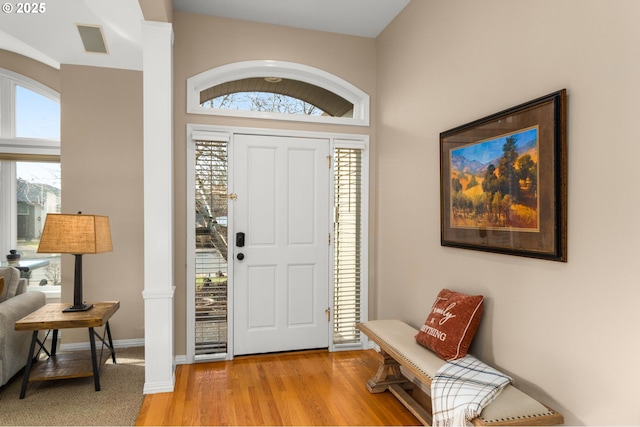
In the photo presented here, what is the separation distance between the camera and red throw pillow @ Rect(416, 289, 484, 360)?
217 centimetres

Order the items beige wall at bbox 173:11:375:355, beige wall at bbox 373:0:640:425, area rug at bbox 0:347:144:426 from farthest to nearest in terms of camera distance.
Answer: beige wall at bbox 173:11:375:355 → area rug at bbox 0:347:144:426 → beige wall at bbox 373:0:640:425

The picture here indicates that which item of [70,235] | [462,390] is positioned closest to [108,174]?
[70,235]

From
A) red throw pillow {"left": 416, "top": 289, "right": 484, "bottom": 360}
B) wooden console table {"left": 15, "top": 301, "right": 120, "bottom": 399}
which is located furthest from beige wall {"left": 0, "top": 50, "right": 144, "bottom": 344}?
red throw pillow {"left": 416, "top": 289, "right": 484, "bottom": 360}

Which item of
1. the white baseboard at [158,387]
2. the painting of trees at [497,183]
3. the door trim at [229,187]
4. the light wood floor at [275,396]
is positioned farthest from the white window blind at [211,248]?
the painting of trees at [497,183]

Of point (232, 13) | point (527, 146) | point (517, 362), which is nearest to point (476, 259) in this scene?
point (517, 362)

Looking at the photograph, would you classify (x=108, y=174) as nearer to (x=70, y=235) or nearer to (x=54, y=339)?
(x=70, y=235)

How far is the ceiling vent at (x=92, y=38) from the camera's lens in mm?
2994

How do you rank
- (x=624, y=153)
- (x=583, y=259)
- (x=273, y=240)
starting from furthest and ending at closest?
(x=273, y=240), (x=583, y=259), (x=624, y=153)

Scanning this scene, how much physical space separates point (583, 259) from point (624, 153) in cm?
46

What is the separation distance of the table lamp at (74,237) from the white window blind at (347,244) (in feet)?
6.47

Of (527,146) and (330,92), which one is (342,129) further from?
(527,146)

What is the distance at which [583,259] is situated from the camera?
1.65 meters

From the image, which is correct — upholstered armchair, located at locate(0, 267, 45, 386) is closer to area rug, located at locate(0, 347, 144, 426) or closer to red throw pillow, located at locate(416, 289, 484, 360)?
area rug, located at locate(0, 347, 144, 426)

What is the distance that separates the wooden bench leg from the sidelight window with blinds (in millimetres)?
858
